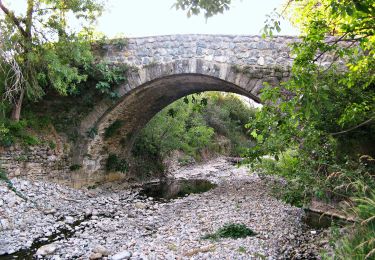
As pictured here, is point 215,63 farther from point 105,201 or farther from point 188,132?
point 188,132

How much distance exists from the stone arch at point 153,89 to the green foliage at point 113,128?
104 mm

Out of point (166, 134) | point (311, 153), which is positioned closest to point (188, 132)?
point (166, 134)

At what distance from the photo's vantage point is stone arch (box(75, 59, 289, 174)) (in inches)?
291

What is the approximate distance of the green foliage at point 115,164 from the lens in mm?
9906

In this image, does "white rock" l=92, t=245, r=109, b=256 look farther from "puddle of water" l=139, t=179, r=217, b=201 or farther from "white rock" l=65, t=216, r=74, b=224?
"puddle of water" l=139, t=179, r=217, b=201

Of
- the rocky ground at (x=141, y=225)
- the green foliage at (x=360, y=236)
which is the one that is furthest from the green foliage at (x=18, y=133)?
the green foliage at (x=360, y=236)

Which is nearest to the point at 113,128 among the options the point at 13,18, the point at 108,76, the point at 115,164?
the point at 115,164

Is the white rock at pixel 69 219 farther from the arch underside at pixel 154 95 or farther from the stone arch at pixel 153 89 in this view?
the arch underside at pixel 154 95

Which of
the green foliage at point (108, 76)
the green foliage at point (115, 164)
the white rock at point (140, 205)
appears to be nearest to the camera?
the white rock at point (140, 205)

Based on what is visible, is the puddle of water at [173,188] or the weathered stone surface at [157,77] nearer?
the weathered stone surface at [157,77]

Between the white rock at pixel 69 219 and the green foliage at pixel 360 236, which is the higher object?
the green foliage at pixel 360 236

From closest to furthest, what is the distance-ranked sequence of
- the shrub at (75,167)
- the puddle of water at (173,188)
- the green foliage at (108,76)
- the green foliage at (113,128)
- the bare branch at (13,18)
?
the bare branch at (13,18), the green foliage at (108,76), the shrub at (75,167), the puddle of water at (173,188), the green foliage at (113,128)

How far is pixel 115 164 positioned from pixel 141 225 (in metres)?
4.18

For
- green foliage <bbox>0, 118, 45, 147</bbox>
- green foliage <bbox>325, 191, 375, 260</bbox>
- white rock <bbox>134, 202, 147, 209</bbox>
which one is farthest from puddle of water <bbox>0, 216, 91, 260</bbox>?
green foliage <bbox>325, 191, 375, 260</bbox>
